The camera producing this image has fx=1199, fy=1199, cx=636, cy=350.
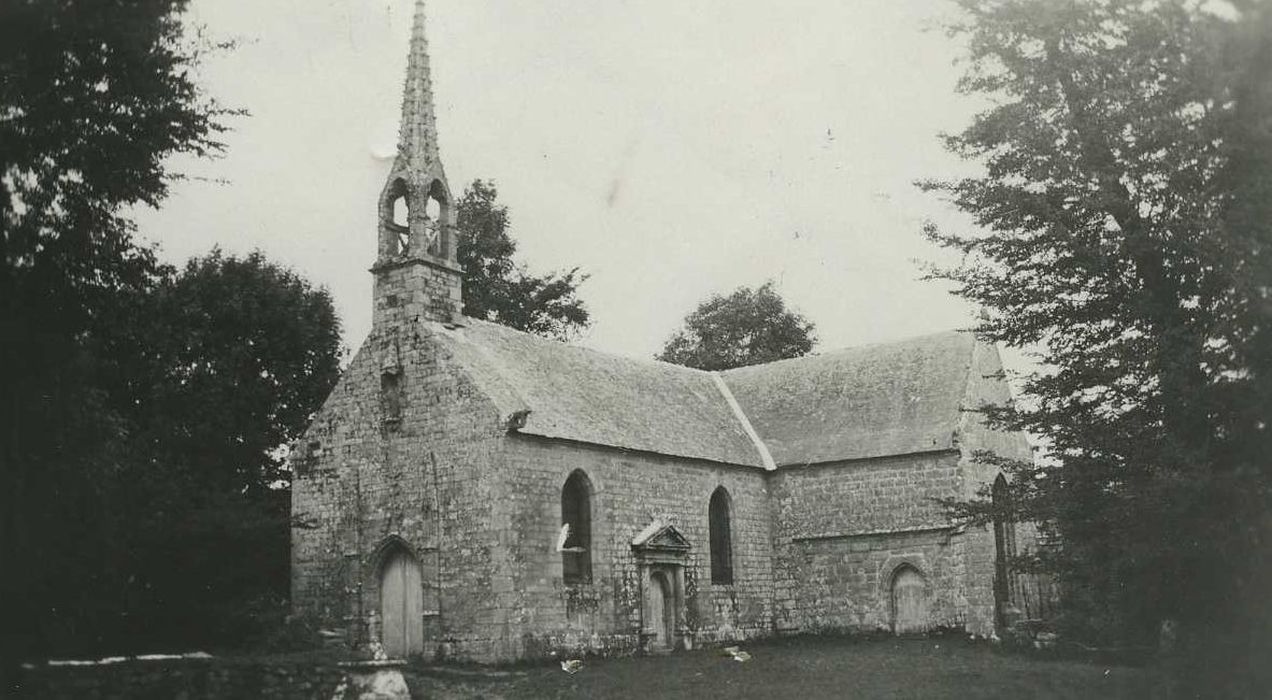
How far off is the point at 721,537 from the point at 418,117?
1444 cm

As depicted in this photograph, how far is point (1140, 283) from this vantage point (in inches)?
851

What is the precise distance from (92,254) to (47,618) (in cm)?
539

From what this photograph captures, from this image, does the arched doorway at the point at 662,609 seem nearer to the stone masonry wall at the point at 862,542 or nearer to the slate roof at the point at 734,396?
the slate roof at the point at 734,396

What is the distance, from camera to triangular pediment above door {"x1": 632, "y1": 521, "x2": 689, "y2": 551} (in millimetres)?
30344

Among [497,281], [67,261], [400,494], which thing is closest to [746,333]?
[497,281]

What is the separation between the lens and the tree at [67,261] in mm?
15398

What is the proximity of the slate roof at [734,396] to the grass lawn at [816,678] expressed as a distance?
19.0 ft

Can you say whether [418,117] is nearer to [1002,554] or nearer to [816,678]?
[816,678]

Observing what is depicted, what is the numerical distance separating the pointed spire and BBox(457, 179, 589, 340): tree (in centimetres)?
1832

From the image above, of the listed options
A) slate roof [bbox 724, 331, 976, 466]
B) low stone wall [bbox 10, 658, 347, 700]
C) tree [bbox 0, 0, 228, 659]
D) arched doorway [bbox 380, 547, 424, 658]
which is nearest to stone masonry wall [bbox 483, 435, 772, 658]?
slate roof [bbox 724, 331, 976, 466]

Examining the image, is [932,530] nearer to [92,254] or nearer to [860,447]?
[860,447]

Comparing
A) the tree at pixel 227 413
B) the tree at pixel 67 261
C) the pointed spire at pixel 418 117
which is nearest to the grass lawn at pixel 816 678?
the tree at pixel 227 413

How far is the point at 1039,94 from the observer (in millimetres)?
22625

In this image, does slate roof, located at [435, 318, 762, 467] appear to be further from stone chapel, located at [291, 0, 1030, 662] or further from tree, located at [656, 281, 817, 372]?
tree, located at [656, 281, 817, 372]
